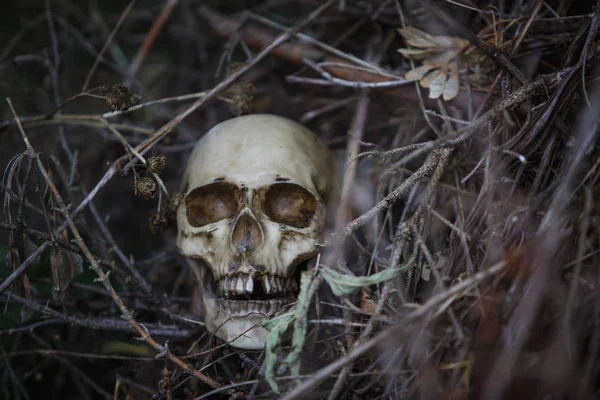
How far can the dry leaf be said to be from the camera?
5.32 ft

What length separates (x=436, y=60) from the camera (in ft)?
5.51

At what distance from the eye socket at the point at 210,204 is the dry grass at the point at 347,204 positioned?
9cm

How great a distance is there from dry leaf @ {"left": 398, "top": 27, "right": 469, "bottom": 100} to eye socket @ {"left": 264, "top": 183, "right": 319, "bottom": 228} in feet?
1.73

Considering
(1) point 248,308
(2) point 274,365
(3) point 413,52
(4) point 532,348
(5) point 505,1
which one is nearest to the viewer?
(4) point 532,348

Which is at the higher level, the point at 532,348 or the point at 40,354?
the point at 532,348

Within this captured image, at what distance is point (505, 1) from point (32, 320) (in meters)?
2.00

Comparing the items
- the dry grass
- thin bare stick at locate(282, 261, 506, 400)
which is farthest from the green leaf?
thin bare stick at locate(282, 261, 506, 400)

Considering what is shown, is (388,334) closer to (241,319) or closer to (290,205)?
(241,319)

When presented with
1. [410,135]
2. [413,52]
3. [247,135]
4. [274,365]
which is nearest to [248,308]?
[274,365]

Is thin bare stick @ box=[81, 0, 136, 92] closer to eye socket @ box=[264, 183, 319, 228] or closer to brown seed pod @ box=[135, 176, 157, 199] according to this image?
brown seed pod @ box=[135, 176, 157, 199]

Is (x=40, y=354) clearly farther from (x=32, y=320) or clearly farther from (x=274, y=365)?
(x=274, y=365)

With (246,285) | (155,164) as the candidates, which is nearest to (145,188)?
(155,164)

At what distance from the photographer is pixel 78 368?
5.69 ft

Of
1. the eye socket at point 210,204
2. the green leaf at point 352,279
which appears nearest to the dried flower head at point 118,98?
the eye socket at point 210,204
